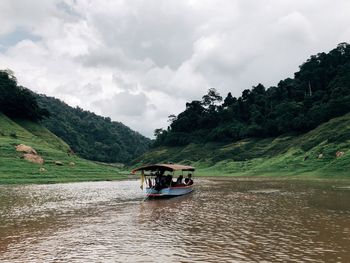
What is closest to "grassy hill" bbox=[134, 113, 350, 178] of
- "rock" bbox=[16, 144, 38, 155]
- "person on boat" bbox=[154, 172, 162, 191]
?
"person on boat" bbox=[154, 172, 162, 191]

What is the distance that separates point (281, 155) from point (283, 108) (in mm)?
42218

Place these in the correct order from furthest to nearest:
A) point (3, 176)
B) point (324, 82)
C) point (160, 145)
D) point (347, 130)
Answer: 1. point (160, 145)
2. point (324, 82)
3. point (347, 130)
4. point (3, 176)

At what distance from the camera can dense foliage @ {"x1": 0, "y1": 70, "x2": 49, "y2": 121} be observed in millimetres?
120562

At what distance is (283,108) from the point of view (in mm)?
142750

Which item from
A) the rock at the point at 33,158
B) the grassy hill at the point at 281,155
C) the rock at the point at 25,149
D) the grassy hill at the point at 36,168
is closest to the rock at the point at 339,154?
the grassy hill at the point at 281,155

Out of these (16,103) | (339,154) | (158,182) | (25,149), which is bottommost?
(158,182)

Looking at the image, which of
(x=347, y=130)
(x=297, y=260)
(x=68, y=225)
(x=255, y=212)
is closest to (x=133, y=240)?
(x=68, y=225)

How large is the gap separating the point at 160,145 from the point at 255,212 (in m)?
164

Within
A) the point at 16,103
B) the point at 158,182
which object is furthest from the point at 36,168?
the point at 16,103

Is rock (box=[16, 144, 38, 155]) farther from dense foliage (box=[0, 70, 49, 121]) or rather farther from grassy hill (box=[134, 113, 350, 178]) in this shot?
grassy hill (box=[134, 113, 350, 178])

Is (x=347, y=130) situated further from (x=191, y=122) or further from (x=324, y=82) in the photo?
(x=191, y=122)

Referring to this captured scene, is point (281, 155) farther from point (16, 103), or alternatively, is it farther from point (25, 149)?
point (16, 103)

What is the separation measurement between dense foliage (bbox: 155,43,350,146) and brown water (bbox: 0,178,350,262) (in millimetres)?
95139

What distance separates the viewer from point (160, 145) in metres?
194
